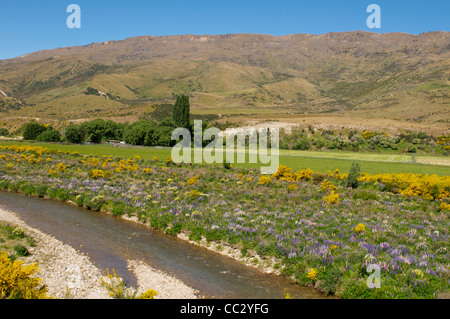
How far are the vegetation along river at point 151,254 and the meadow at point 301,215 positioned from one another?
888 millimetres

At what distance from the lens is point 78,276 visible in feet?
45.9

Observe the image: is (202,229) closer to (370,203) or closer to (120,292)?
(120,292)

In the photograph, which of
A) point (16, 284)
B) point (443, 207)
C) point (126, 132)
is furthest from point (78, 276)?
point (126, 132)

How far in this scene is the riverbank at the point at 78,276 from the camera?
42.4 feet

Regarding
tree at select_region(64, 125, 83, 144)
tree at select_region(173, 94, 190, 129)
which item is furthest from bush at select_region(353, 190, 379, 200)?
tree at select_region(64, 125, 83, 144)

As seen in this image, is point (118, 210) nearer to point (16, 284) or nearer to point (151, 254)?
point (151, 254)

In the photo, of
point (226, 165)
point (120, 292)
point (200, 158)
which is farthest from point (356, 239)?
point (200, 158)

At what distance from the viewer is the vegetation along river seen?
559 inches

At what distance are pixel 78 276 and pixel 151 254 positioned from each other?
4230mm

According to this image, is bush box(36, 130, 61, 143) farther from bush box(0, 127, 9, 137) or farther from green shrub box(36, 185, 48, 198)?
green shrub box(36, 185, 48, 198)

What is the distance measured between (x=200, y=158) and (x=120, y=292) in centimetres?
5037

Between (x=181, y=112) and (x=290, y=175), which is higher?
(x=181, y=112)

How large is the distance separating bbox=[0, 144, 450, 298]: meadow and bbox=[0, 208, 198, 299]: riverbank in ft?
15.1

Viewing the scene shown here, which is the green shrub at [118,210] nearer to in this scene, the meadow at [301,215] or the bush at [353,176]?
the meadow at [301,215]
